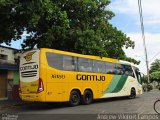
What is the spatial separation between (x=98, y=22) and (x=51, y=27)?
498 centimetres

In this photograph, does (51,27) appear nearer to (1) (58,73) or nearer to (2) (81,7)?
(2) (81,7)

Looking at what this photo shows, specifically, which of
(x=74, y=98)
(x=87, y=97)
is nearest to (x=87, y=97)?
(x=87, y=97)

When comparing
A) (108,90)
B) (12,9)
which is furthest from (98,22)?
(12,9)

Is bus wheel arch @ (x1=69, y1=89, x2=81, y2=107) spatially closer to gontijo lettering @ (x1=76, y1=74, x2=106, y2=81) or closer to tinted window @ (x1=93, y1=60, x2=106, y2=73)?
gontijo lettering @ (x1=76, y1=74, x2=106, y2=81)

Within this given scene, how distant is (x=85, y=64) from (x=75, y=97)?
2.35 metres

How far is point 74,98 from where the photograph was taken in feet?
73.1

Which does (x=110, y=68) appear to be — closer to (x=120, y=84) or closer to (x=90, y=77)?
(x=120, y=84)

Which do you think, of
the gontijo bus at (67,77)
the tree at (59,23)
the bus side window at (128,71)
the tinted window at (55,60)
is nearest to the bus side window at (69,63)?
the gontijo bus at (67,77)

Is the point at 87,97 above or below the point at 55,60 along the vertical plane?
below

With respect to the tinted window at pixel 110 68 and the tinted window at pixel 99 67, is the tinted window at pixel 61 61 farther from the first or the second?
the tinted window at pixel 110 68

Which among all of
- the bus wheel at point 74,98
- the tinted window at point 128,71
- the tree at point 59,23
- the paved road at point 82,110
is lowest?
the paved road at point 82,110

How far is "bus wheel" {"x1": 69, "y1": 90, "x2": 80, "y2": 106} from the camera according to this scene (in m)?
22.0

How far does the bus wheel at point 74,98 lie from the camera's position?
22.0 metres

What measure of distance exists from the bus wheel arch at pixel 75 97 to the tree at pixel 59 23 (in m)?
4.42
